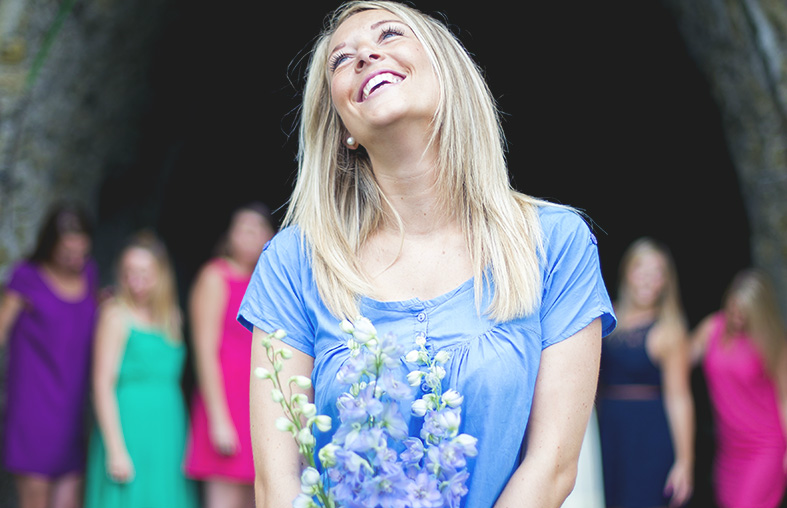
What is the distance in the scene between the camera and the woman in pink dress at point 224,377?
446cm

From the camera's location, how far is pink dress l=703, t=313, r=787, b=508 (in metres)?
4.34

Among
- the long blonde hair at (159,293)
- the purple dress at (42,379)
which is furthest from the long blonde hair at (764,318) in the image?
the purple dress at (42,379)

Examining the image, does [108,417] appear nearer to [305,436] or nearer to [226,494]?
[226,494]

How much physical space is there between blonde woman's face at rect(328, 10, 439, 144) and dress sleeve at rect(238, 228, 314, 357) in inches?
9.7

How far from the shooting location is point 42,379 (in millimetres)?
4207

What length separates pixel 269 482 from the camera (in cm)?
140

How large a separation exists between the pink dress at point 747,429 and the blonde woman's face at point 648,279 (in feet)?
1.49

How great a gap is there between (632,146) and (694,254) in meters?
1.04

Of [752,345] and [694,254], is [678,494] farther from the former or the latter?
[694,254]

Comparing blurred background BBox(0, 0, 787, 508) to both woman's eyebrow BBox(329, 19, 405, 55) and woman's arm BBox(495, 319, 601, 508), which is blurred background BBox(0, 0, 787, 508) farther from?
woman's arm BBox(495, 319, 601, 508)

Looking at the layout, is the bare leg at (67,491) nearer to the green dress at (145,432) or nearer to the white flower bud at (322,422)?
the green dress at (145,432)

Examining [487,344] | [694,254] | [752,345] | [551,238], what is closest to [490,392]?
[487,344]

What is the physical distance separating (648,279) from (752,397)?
0.79 m

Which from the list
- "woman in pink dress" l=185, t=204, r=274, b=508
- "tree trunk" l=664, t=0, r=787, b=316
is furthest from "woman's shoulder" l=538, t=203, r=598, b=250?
"woman in pink dress" l=185, t=204, r=274, b=508
